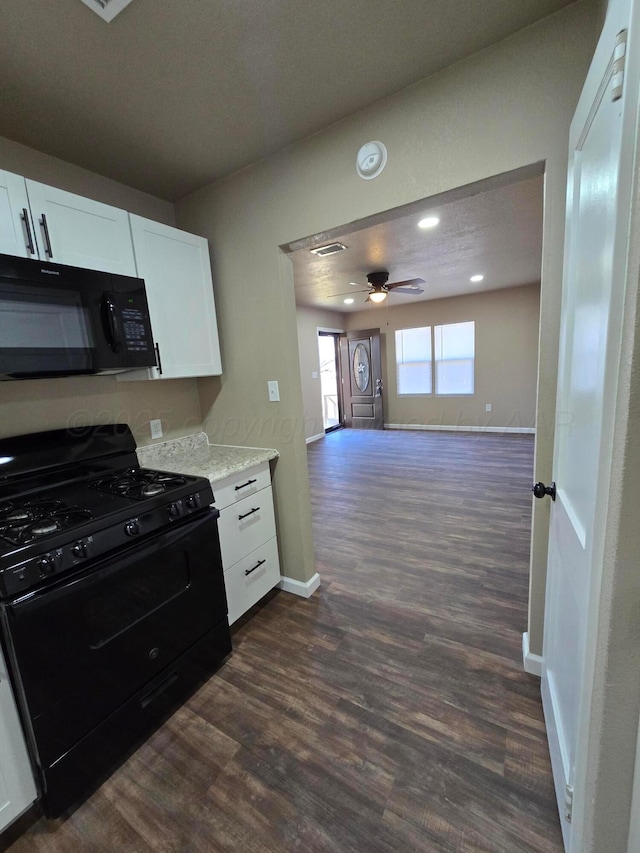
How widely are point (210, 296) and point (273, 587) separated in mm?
1869

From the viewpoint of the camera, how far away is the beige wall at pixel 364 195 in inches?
49.5

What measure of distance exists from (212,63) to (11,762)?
2440 mm

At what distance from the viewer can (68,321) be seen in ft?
4.84

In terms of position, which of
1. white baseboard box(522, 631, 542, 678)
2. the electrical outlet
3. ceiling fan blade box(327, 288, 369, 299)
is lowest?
white baseboard box(522, 631, 542, 678)

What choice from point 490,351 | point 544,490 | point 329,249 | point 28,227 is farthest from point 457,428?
point 28,227

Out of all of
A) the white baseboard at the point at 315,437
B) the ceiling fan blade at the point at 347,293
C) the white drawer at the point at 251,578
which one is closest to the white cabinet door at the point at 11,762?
the white drawer at the point at 251,578

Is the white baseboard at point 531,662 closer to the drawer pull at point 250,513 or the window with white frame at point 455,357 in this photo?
the drawer pull at point 250,513

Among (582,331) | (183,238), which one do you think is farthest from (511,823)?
(183,238)

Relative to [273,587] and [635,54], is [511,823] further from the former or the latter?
[635,54]

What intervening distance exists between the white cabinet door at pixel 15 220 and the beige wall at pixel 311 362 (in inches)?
189

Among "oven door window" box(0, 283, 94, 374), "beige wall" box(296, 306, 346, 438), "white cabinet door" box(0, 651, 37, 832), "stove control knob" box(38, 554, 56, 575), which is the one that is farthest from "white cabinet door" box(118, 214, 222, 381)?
"beige wall" box(296, 306, 346, 438)

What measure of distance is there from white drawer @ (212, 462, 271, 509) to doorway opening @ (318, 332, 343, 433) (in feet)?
17.3

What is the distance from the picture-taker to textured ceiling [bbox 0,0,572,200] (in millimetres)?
1128

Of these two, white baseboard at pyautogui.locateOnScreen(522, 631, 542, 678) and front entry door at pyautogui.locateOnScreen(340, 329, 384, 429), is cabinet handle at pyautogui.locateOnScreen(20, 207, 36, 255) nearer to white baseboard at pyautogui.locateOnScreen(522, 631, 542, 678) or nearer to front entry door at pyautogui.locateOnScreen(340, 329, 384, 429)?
white baseboard at pyautogui.locateOnScreen(522, 631, 542, 678)
